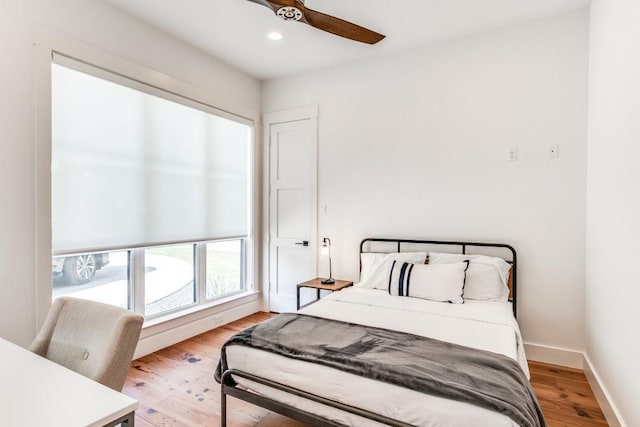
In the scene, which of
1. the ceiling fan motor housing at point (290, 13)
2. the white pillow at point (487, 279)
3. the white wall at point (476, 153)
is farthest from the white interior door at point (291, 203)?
the ceiling fan motor housing at point (290, 13)

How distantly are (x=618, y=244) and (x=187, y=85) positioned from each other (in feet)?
11.8

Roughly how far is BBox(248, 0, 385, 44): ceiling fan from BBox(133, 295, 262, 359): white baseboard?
2.76 m

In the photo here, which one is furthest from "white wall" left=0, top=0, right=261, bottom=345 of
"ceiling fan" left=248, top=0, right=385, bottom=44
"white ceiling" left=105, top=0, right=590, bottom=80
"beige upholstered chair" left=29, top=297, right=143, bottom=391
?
"ceiling fan" left=248, top=0, right=385, bottom=44

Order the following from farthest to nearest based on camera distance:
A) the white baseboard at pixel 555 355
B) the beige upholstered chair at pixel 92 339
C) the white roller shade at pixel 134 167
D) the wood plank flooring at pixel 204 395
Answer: the white baseboard at pixel 555 355 < the white roller shade at pixel 134 167 < the wood plank flooring at pixel 204 395 < the beige upholstered chair at pixel 92 339

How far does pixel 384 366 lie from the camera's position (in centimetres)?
161

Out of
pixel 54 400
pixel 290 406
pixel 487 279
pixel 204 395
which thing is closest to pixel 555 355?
pixel 487 279

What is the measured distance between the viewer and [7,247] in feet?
7.30

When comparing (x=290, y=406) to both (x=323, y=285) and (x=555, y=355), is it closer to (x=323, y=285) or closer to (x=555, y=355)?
(x=323, y=285)

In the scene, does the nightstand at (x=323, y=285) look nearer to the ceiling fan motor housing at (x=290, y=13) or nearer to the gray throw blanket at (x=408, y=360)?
the gray throw blanket at (x=408, y=360)

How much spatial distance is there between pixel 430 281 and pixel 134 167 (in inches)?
105

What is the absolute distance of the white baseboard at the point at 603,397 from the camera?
77.6 inches

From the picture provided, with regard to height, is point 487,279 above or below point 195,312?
above

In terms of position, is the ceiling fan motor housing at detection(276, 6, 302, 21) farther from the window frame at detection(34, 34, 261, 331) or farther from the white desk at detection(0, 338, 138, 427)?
the white desk at detection(0, 338, 138, 427)

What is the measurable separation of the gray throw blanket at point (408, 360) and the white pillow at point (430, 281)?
0.92m
